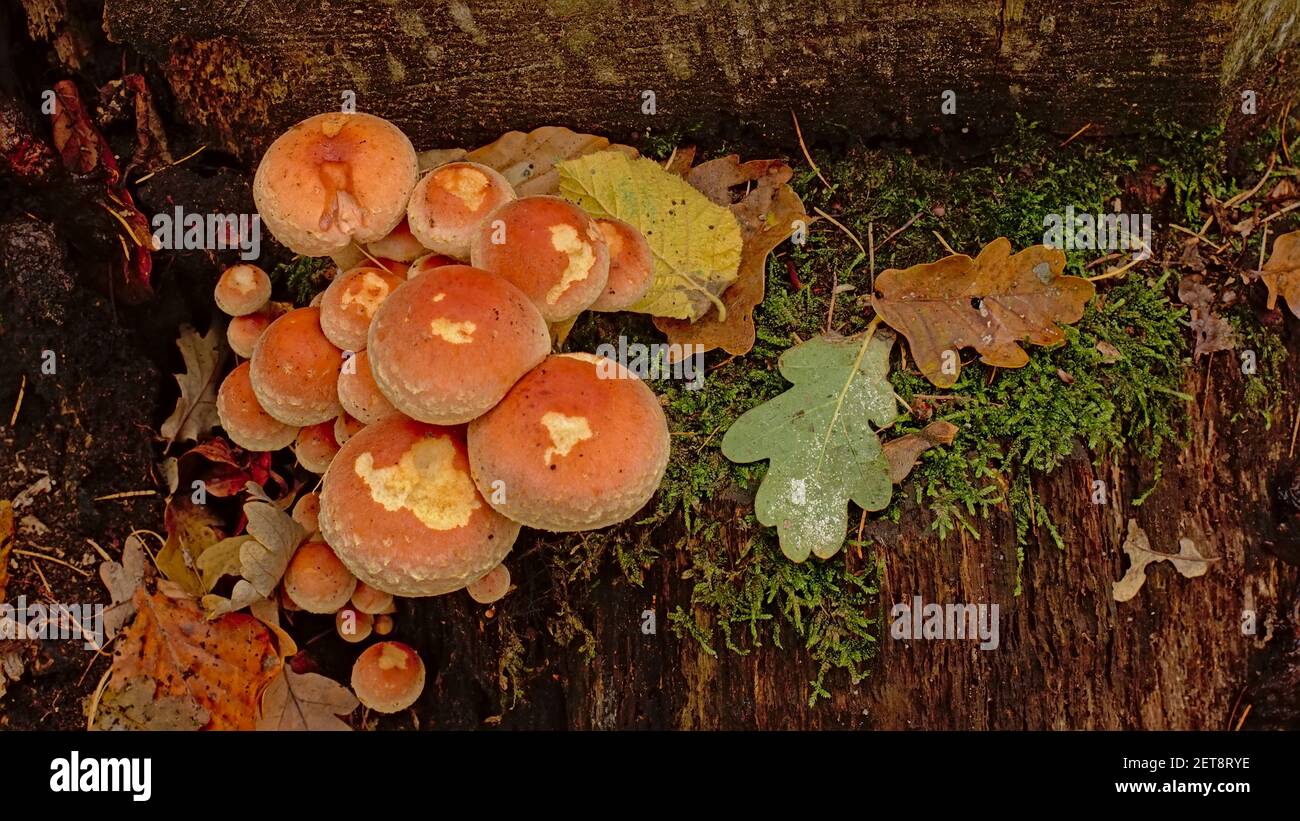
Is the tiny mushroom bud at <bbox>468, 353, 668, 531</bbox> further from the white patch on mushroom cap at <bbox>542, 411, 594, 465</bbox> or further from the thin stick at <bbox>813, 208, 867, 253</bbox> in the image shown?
the thin stick at <bbox>813, 208, 867, 253</bbox>

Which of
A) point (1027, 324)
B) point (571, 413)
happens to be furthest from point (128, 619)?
point (1027, 324)

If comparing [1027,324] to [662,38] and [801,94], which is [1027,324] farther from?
[662,38]

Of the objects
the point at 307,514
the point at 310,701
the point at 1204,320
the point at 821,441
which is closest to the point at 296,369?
the point at 307,514

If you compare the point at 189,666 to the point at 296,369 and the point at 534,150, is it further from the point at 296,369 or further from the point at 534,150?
the point at 534,150

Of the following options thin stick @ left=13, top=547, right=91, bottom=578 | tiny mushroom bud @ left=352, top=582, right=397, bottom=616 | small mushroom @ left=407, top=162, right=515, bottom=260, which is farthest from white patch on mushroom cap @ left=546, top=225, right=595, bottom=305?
thin stick @ left=13, top=547, right=91, bottom=578

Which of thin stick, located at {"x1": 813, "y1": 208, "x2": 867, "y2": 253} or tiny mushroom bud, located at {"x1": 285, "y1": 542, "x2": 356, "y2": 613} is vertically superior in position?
thin stick, located at {"x1": 813, "y1": 208, "x2": 867, "y2": 253}
